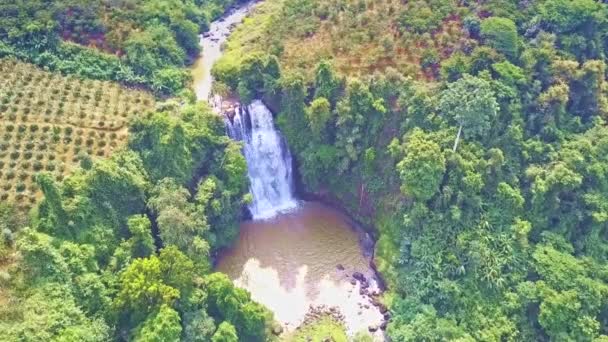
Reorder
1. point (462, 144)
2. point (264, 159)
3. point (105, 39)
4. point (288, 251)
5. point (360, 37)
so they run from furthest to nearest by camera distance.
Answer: point (105, 39) → point (360, 37) → point (264, 159) → point (288, 251) → point (462, 144)

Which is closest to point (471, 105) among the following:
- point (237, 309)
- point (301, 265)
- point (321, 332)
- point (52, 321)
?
point (301, 265)

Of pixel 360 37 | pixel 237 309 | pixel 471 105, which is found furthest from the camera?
pixel 360 37

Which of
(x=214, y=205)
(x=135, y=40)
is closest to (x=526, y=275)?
(x=214, y=205)

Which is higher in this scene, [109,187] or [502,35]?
[502,35]

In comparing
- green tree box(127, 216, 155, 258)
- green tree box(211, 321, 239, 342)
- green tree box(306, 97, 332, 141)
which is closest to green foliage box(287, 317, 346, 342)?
green tree box(211, 321, 239, 342)

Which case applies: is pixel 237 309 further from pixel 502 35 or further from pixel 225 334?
pixel 502 35

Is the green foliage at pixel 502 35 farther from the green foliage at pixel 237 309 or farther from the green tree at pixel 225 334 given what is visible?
the green tree at pixel 225 334

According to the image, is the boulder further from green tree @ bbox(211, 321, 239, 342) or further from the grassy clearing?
the grassy clearing
